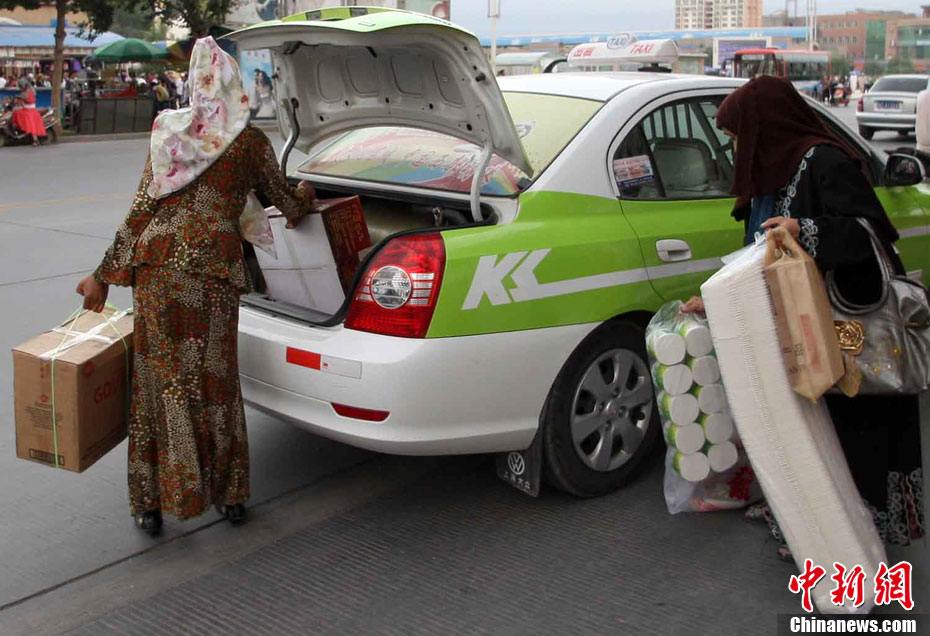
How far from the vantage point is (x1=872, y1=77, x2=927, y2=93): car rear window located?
28.3m

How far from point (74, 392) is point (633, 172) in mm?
2308

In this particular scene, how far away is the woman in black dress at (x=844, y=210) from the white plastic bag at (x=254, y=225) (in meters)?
1.69

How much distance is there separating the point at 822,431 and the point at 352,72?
2351 millimetres

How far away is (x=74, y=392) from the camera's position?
12.3 ft

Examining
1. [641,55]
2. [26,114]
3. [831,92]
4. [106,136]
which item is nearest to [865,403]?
[641,55]

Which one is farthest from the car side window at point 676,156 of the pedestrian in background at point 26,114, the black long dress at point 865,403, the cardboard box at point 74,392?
the pedestrian in background at point 26,114

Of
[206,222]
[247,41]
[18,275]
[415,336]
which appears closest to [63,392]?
[206,222]

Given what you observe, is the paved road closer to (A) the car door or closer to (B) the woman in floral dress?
(B) the woman in floral dress

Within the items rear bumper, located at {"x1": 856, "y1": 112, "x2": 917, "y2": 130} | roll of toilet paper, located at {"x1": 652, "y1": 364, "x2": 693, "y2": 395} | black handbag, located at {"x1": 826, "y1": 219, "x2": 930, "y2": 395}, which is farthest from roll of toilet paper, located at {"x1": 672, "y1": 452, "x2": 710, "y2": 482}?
rear bumper, located at {"x1": 856, "y1": 112, "x2": 917, "y2": 130}

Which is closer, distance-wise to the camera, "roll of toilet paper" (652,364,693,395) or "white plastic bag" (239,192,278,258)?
"roll of toilet paper" (652,364,693,395)

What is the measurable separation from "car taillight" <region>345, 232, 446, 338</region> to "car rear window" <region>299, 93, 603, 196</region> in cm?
52

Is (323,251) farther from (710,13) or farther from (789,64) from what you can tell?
Result: (710,13)

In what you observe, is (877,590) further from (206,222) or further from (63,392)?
(63,392)

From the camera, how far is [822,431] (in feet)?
11.4
